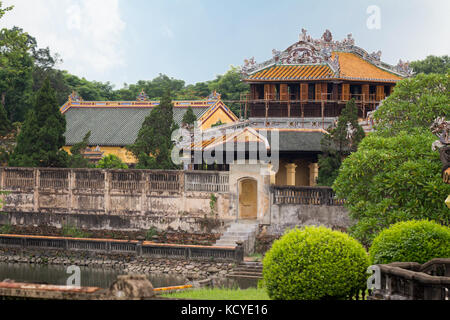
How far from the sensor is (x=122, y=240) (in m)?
29.6

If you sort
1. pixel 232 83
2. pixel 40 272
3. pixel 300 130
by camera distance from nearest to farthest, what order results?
pixel 40 272 → pixel 300 130 → pixel 232 83

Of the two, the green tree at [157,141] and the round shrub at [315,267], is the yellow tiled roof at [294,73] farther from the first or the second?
the round shrub at [315,267]

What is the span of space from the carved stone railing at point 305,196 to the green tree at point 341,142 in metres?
1.19

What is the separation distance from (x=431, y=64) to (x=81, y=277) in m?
43.8

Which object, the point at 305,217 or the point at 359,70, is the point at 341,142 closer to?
the point at 305,217

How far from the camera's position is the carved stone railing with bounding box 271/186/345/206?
93.1ft

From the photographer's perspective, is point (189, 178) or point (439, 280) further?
point (189, 178)

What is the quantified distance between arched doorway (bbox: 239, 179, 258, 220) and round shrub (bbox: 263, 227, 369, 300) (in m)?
14.7

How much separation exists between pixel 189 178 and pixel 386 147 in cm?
1110

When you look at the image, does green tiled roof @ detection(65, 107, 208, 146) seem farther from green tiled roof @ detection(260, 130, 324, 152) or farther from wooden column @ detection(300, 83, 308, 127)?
green tiled roof @ detection(260, 130, 324, 152)

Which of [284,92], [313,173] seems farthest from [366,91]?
[313,173]

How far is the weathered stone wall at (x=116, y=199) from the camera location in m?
29.9
